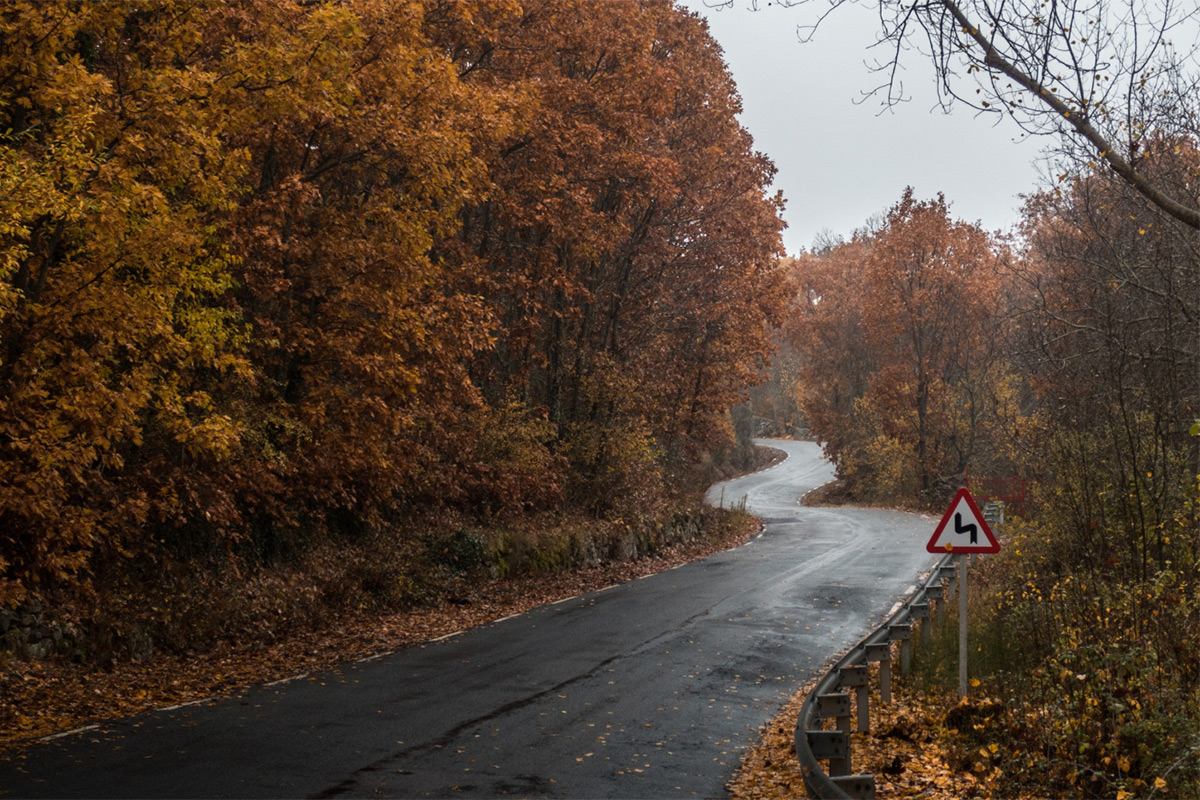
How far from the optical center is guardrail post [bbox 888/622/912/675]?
11.0 m

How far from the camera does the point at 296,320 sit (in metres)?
15.2

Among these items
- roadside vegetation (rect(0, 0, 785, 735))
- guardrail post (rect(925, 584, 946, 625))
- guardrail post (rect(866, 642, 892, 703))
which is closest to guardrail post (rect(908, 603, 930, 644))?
guardrail post (rect(925, 584, 946, 625))

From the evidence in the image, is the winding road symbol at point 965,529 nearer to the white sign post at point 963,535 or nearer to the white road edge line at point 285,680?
the white sign post at point 963,535

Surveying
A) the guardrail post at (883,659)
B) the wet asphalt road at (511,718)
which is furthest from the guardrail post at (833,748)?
the guardrail post at (883,659)

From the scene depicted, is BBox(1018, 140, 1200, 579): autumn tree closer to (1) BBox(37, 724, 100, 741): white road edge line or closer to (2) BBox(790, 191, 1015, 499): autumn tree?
(1) BBox(37, 724, 100, 741): white road edge line

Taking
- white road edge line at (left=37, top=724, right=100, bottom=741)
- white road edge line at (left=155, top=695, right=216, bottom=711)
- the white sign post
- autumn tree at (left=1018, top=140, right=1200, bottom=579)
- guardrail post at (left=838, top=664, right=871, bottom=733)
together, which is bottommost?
white road edge line at (left=155, top=695, right=216, bottom=711)

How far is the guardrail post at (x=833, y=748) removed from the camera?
7.02m

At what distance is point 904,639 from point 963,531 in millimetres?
2030

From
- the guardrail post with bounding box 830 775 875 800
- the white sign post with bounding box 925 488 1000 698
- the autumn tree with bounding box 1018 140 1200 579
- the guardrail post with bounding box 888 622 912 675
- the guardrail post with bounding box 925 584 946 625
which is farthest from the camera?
the guardrail post with bounding box 925 584 946 625

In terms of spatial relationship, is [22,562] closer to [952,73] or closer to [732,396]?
[952,73]

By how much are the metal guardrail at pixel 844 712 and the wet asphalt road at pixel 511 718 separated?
1.01m

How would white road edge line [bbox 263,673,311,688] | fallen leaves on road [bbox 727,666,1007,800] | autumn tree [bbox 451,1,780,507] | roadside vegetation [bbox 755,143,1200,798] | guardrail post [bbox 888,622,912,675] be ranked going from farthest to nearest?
autumn tree [bbox 451,1,780,507] < white road edge line [bbox 263,673,311,688] < guardrail post [bbox 888,622,912,675] < fallen leaves on road [bbox 727,666,1007,800] < roadside vegetation [bbox 755,143,1200,798]

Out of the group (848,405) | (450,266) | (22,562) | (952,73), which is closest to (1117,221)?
(952,73)

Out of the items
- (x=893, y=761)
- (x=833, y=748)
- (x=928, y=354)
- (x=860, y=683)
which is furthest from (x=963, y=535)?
(x=928, y=354)
